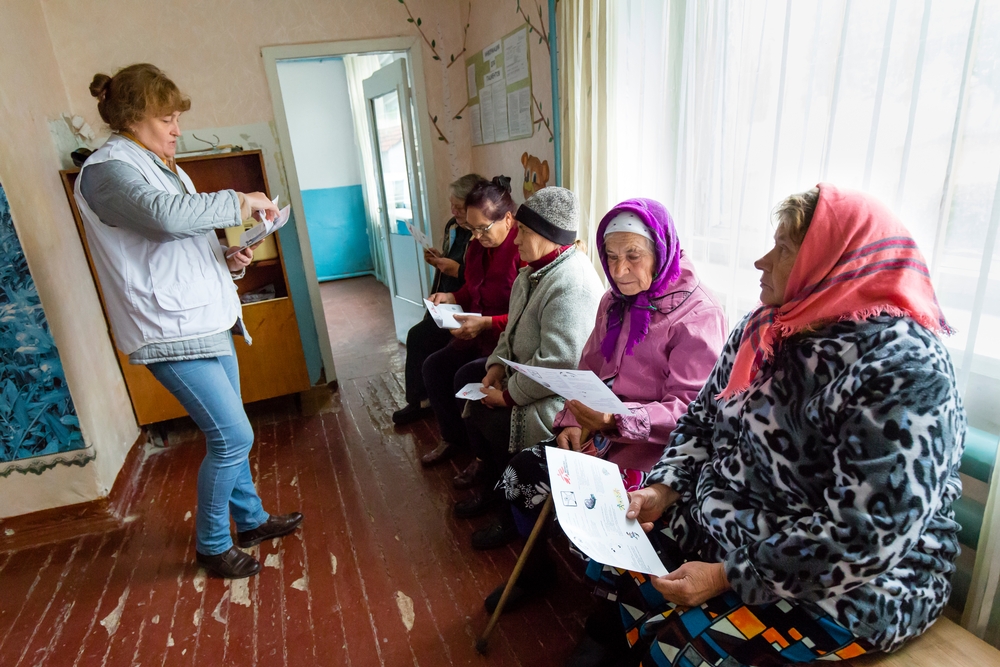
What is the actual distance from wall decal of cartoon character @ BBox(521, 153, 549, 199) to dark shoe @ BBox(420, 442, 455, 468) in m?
1.29

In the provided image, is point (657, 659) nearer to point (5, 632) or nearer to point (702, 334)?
point (702, 334)

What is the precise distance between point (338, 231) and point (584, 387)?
20.0ft

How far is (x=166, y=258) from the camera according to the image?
1.61 meters

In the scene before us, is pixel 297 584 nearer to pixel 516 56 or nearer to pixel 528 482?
pixel 528 482

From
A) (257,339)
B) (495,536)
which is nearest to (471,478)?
(495,536)

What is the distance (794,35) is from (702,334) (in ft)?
2.43

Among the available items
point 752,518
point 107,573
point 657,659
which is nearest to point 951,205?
point 752,518

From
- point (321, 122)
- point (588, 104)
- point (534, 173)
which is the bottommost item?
point (534, 173)

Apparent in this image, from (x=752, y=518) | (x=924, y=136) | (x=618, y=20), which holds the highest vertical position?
(x=618, y=20)

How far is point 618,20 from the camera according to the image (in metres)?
1.87

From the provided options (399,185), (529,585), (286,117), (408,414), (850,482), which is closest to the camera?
(850,482)

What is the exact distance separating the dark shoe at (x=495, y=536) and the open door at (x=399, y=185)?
2079 millimetres

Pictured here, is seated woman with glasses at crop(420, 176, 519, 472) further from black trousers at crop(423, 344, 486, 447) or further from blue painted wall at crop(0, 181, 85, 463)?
blue painted wall at crop(0, 181, 85, 463)

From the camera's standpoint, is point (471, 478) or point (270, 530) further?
point (471, 478)
